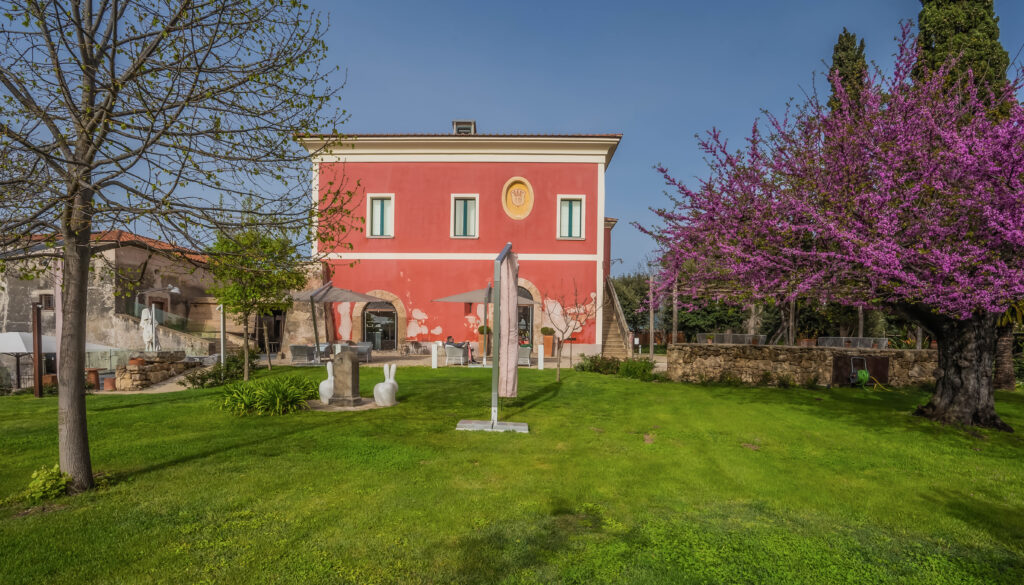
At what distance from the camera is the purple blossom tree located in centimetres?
673

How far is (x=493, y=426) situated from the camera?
23.9 feet

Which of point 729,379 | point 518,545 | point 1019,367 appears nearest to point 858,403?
point 729,379

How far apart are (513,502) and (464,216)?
53.1 ft

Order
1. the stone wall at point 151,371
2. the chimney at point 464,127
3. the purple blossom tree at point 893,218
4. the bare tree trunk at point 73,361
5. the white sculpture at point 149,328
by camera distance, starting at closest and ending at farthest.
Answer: the bare tree trunk at point 73,361 → the purple blossom tree at point 893,218 → the stone wall at point 151,371 → the white sculpture at point 149,328 → the chimney at point 464,127

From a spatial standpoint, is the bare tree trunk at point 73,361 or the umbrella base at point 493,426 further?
the umbrella base at point 493,426

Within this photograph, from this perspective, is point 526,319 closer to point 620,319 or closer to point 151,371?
point 620,319

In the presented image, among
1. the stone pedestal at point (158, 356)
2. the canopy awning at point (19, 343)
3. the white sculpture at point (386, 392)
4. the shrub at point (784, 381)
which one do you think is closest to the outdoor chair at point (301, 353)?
the stone pedestal at point (158, 356)

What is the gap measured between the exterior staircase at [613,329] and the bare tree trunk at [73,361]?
53.8 feet

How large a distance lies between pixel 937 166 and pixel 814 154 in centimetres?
205

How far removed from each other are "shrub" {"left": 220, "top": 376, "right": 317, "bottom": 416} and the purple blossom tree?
7305 millimetres

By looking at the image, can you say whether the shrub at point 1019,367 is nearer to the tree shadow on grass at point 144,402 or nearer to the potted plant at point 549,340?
the potted plant at point 549,340

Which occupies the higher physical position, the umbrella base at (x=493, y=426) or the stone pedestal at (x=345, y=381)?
the stone pedestal at (x=345, y=381)

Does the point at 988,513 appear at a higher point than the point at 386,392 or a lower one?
lower

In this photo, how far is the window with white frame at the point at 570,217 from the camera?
19.6 m
